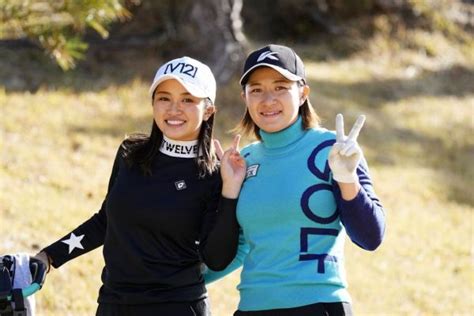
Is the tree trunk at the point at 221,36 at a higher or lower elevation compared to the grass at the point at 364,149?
higher

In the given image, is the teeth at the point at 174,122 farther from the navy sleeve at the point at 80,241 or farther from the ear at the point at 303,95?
the ear at the point at 303,95

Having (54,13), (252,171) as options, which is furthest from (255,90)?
(54,13)

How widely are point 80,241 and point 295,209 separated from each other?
106 cm

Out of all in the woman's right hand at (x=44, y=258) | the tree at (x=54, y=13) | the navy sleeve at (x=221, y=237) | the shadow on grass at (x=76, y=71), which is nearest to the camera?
the navy sleeve at (x=221, y=237)

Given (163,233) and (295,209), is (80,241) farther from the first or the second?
(295,209)

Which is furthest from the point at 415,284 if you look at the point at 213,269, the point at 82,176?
the point at 213,269

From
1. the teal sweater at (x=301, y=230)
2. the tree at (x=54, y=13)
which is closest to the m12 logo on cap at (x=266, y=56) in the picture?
the teal sweater at (x=301, y=230)

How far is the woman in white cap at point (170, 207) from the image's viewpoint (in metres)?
3.64

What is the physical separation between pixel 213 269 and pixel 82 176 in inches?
212

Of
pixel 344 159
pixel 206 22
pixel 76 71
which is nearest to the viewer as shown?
pixel 344 159

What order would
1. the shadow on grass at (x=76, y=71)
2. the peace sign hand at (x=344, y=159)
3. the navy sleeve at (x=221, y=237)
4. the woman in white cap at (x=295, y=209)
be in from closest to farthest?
the peace sign hand at (x=344, y=159)
the woman in white cap at (x=295, y=209)
the navy sleeve at (x=221, y=237)
the shadow on grass at (x=76, y=71)

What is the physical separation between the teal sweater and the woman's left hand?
69mm

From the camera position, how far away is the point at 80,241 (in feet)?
13.2

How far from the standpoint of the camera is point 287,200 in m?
3.46
